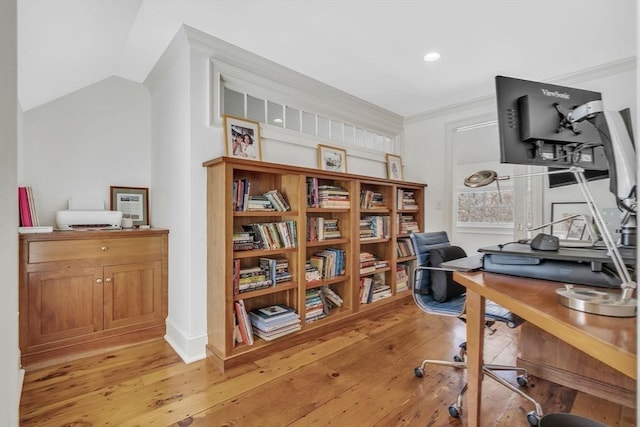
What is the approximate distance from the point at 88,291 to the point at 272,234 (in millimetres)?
1441

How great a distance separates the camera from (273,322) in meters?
2.23

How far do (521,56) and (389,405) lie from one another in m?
2.92

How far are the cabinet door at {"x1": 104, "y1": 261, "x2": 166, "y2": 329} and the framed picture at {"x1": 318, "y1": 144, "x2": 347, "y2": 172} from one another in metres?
1.80

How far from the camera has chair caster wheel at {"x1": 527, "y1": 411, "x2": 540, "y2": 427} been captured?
146 centimetres

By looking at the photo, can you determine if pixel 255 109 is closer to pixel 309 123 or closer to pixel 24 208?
pixel 309 123

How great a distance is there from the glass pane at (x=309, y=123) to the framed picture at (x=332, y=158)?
189 mm

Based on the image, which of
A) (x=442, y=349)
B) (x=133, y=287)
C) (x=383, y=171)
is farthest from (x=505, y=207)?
(x=133, y=287)

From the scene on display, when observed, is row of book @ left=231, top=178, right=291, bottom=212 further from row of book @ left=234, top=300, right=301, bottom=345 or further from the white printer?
the white printer

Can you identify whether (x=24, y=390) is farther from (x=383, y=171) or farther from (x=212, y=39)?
(x=383, y=171)

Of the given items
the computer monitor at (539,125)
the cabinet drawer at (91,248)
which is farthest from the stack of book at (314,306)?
the computer monitor at (539,125)

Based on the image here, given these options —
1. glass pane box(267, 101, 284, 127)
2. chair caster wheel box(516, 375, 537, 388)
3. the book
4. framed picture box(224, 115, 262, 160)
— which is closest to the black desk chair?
chair caster wheel box(516, 375, 537, 388)

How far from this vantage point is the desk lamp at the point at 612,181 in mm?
795

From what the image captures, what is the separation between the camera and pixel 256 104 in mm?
2648

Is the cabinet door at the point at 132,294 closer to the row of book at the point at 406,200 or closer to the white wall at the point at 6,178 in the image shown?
the white wall at the point at 6,178
